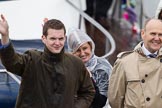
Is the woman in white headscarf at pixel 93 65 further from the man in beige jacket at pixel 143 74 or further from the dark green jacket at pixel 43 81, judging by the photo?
the dark green jacket at pixel 43 81

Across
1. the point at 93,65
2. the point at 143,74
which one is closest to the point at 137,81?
the point at 143,74

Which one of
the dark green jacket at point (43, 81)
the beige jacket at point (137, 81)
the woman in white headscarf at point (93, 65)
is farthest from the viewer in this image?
the woman in white headscarf at point (93, 65)

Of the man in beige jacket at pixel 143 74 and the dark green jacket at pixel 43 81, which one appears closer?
the dark green jacket at pixel 43 81

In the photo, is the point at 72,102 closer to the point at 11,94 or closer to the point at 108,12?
the point at 11,94

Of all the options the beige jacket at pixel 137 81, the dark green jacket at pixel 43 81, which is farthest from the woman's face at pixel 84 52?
the dark green jacket at pixel 43 81

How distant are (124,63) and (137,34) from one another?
7.17 m

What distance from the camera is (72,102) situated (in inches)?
180

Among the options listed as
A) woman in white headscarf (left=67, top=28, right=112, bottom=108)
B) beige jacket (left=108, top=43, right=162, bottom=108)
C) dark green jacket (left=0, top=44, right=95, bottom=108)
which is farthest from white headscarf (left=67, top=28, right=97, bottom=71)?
dark green jacket (left=0, top=44, right=95, bottom=108)

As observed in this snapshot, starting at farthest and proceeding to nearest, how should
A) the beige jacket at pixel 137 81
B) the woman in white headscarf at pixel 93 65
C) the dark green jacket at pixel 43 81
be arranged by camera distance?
the woman in white headscarf at pixel 93 65
the beige jacket at pixel 137 81
the dark green jacket at pixel 43 81

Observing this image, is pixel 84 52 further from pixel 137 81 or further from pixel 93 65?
pixel 137 81

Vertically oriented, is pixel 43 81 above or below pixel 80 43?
below

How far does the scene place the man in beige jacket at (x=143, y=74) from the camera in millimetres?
4621

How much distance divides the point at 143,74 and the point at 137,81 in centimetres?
7

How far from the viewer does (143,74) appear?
183 inches
